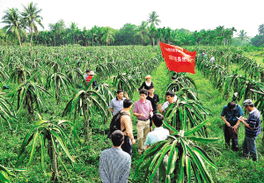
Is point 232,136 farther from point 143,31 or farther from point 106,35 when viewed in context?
point 143,31

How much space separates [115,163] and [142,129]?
2411mm

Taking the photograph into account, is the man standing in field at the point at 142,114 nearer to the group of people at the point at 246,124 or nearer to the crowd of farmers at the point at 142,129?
the crowd of farmers at the point at 142,129

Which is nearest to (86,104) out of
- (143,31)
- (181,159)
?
(181,159)

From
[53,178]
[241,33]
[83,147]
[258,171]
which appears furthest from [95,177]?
[241,33]

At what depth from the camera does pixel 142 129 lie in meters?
5.04

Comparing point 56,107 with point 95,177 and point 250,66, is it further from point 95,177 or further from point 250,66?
point 250,66

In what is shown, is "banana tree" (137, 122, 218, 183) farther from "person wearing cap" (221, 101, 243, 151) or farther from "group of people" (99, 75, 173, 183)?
"person wearing cap" (221, 101, 243, 151)

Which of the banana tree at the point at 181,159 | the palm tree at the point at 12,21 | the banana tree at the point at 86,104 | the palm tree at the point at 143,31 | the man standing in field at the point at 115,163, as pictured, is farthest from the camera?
the palm tree at the point at 143,31

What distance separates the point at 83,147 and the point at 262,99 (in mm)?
4452

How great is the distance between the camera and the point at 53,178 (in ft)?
13.2

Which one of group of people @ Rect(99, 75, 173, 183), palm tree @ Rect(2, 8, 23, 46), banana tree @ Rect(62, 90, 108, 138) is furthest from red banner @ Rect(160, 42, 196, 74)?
palm tree @ Rect(2, 8, 23, 46)

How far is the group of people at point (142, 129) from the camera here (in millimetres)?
2689

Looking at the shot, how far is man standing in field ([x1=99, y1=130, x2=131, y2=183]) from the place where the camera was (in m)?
2.67

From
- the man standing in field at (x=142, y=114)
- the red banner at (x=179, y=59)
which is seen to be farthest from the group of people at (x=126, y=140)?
the red banner at (x=179, y=59)
